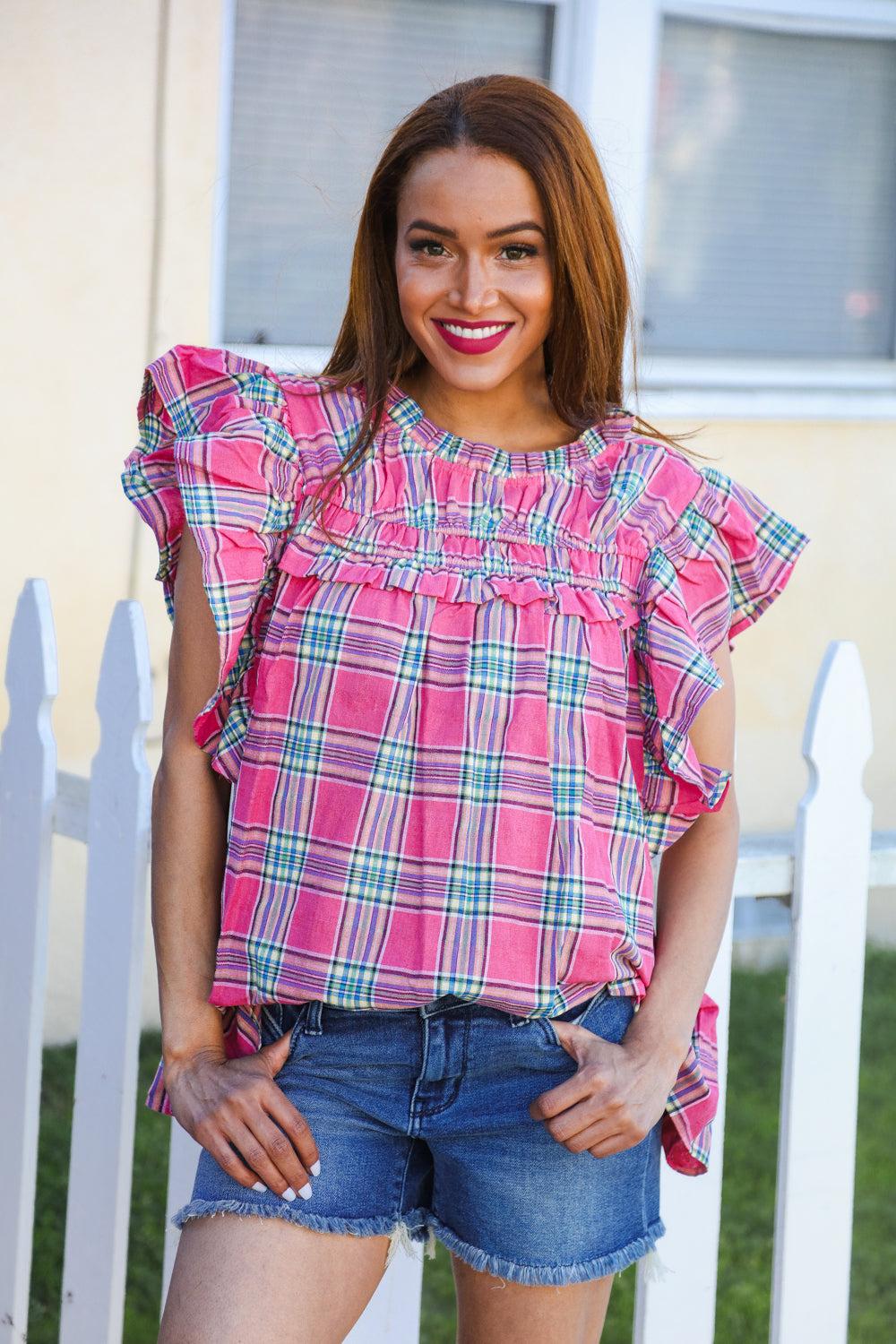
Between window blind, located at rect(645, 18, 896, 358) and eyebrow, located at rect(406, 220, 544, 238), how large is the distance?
292 cm

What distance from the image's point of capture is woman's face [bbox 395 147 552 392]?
182 cm

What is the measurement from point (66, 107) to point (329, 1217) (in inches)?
116

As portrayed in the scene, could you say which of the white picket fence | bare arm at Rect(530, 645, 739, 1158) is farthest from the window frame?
bare arm at Rect(530, 645, 739, 1158)

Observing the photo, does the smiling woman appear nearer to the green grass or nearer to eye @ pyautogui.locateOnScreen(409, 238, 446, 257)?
eye @ pyautogui.locateOnScreen(409, 238, 446, 257)

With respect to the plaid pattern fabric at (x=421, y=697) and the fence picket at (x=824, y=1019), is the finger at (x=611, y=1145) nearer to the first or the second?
the plaid pattern fabric at (x=421, y=697)

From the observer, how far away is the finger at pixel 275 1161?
1624mm

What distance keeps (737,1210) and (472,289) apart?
2591 mm

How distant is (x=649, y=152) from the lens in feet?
14.6

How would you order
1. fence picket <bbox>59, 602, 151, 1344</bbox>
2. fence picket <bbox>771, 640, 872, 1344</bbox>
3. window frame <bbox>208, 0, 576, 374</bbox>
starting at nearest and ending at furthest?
fence picket <bbox>59, 602, 151, 1344</bbox> → fence picket <bbox>771, 640, 872, 1344</bbox> → window frame <bbox>208, 0, 576, 374</bbox>

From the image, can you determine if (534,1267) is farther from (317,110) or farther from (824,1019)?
(317,110)

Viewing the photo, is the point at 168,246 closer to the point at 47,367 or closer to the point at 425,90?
the point at 47,367

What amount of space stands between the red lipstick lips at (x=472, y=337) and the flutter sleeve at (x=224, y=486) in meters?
0.22

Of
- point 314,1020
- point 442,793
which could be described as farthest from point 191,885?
point 442,793

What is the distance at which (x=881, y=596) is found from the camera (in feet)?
16.0
